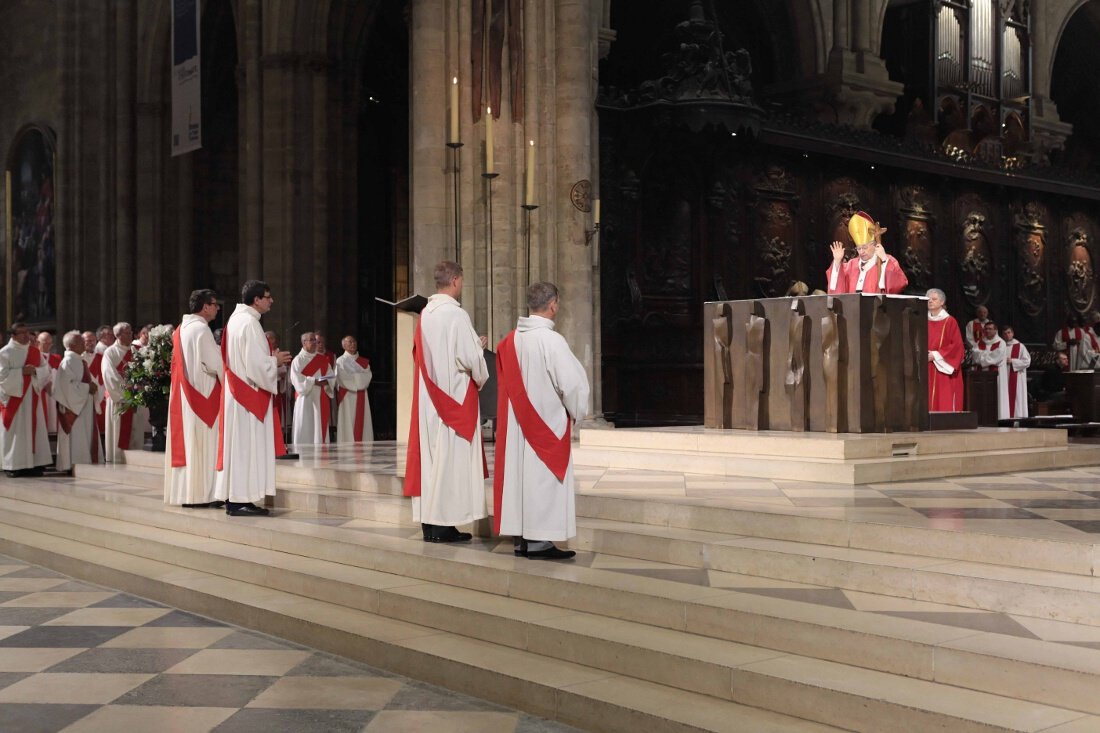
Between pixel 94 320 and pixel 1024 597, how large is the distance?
21182 millimetres

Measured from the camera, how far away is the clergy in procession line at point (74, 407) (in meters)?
12.5

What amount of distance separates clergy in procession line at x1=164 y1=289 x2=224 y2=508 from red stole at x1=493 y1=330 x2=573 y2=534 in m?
3.24

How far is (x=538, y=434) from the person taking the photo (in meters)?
6.21

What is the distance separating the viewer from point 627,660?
16.0 ft

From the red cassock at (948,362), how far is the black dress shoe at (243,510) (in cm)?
637

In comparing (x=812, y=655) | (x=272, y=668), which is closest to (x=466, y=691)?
(x=272, y=668)

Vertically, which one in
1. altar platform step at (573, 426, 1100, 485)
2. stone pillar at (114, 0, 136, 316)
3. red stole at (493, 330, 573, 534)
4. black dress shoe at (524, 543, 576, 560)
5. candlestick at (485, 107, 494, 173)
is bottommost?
black dress shoe at (524, 543, 576, 560)

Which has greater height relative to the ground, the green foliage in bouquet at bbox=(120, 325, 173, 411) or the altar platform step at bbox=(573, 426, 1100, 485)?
the green foliage in bouquet at bbox=(120, 325, 173, 411)

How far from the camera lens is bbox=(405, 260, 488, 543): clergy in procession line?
6.81 meters

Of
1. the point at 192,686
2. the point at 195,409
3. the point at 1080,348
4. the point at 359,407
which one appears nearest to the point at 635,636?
the point at 192,686

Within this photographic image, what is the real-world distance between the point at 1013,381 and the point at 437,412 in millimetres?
11972

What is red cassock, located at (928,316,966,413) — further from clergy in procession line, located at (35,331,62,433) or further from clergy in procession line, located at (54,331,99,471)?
clergy in procession line, located at (35,331,62,433)

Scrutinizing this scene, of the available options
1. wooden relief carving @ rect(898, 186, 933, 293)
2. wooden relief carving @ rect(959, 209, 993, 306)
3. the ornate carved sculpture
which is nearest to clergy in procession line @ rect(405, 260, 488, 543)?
the ornate carved sculpture

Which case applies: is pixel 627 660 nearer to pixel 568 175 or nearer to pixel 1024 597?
pixel 1024 597
